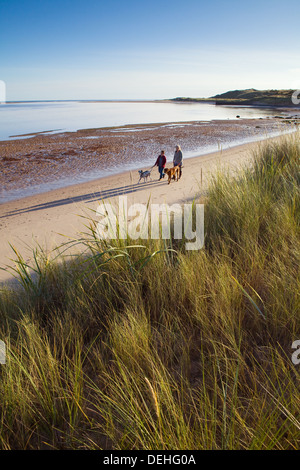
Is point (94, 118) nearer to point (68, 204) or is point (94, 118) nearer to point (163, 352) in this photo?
point (68, 204)

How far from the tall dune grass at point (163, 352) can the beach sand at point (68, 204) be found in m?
2.04


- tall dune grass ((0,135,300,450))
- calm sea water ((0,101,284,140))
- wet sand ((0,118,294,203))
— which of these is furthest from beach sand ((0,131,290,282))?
calm sea water ((0,101,284,140))

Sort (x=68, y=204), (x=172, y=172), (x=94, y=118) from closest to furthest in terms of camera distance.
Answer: (x=68, y=204)
(x=172, y=172)
(x=94, y=118)

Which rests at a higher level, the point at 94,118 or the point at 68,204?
the point at 94,118

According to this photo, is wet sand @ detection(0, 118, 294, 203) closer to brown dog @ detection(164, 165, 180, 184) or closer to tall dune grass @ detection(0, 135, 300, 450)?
brown dog @ detection(164, 165, 180, 184)

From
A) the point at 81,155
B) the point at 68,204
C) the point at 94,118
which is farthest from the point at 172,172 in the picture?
the point at 94,118

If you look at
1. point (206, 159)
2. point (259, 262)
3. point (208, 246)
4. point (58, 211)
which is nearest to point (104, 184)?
point (58, 211)

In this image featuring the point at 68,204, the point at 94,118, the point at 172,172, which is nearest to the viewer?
the point at 68,204

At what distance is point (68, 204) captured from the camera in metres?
9.59

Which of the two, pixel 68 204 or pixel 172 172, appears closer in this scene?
pixel 68 204

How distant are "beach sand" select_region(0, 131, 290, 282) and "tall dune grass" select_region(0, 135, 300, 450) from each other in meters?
2.04

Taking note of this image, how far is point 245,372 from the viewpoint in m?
1.99

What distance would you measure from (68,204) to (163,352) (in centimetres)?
814
